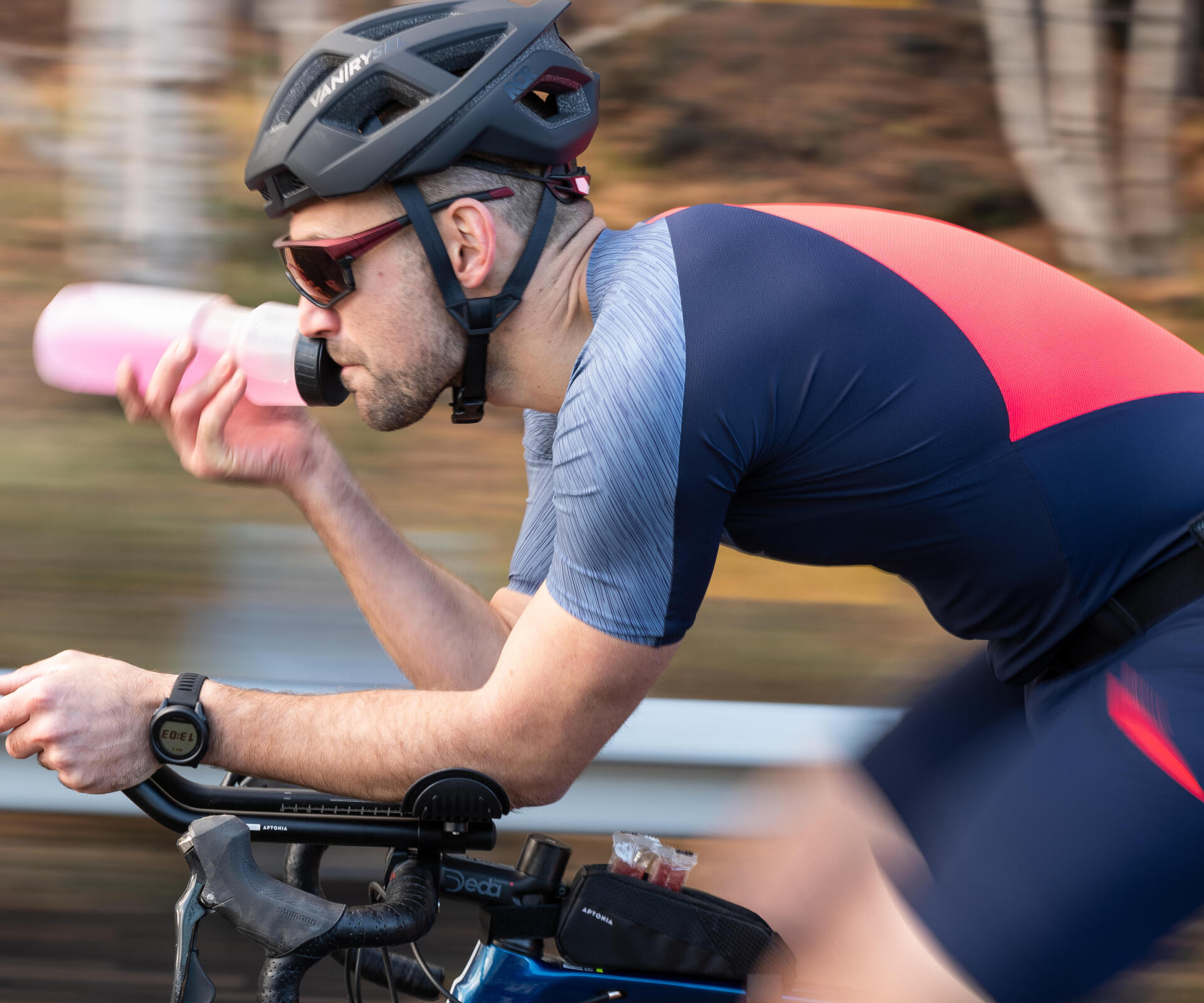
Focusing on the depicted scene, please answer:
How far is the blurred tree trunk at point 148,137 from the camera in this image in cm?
440

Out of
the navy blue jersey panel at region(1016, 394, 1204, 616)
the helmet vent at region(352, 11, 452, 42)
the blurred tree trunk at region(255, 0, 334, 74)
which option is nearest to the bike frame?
the navy blue jersey panel at region(1016, 394, 1204, 616)

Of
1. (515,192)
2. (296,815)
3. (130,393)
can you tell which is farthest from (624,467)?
(130,393)

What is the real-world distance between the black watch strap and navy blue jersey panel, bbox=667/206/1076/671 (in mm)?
683

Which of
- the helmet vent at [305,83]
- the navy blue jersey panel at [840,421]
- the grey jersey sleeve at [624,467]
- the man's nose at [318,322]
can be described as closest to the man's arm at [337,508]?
the man's nose at [318,322]

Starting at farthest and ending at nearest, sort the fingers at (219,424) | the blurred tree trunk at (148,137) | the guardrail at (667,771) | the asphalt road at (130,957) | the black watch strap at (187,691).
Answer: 1. the blurred tree trunk at (148,137)
2. the asphalt road at (130,957)
3. the guardrail at (667,771)
4. the fingers at (219,424)
5. the black watch strap at (187,691)

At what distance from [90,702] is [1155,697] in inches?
56.0

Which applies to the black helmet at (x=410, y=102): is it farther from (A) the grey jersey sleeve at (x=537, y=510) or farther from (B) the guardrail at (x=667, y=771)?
(B) the guardrail at (x=667, y=771)

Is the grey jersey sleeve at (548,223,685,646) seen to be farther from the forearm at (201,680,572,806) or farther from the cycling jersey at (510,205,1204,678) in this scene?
the forearm at (201,680,572,806)

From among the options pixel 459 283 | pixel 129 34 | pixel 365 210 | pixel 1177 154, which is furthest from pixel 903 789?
pixel 1177 154

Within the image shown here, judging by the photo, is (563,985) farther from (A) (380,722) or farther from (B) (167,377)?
(B) (167,377)

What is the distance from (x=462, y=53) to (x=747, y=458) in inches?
30.4

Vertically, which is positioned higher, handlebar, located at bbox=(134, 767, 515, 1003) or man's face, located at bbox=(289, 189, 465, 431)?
man's face, located at bbox=(289, 189, 465, 431)

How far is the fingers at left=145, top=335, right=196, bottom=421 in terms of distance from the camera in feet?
7.00

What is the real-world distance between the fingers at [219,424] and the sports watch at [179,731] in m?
0.49
